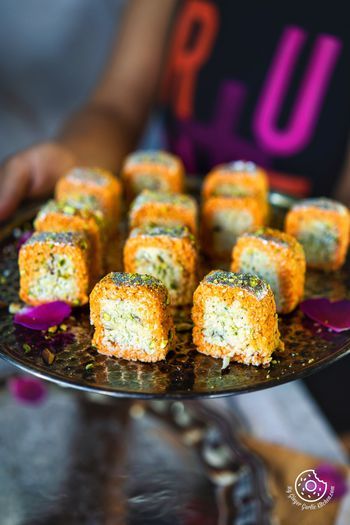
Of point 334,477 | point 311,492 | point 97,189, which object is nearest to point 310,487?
point 311,492

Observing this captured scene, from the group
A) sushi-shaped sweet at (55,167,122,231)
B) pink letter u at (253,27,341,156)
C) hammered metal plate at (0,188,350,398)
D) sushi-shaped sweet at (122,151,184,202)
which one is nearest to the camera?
hammered metal plate at (0,188,350,398)

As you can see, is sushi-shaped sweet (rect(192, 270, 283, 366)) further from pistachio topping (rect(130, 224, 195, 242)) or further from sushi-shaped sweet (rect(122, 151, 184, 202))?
sushi-shaped sweet (rect(122, 151, 184, 202))

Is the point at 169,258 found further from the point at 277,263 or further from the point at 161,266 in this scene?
the point at 277,263

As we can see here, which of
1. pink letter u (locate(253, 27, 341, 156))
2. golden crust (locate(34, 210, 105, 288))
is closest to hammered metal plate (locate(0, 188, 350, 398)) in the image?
golden crust (locate(34, 210, 105, 288))

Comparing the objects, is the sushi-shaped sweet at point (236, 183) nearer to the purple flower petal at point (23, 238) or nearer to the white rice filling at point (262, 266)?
the white rice filling at point (262, 266)

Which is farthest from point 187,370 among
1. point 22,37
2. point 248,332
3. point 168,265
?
point 22,37

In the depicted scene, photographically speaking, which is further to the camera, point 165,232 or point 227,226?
point 227,226

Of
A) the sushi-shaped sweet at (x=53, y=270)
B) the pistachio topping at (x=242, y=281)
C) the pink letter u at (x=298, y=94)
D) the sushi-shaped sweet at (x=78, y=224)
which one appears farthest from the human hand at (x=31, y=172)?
the pistachio topping at (x=242, y=281)
